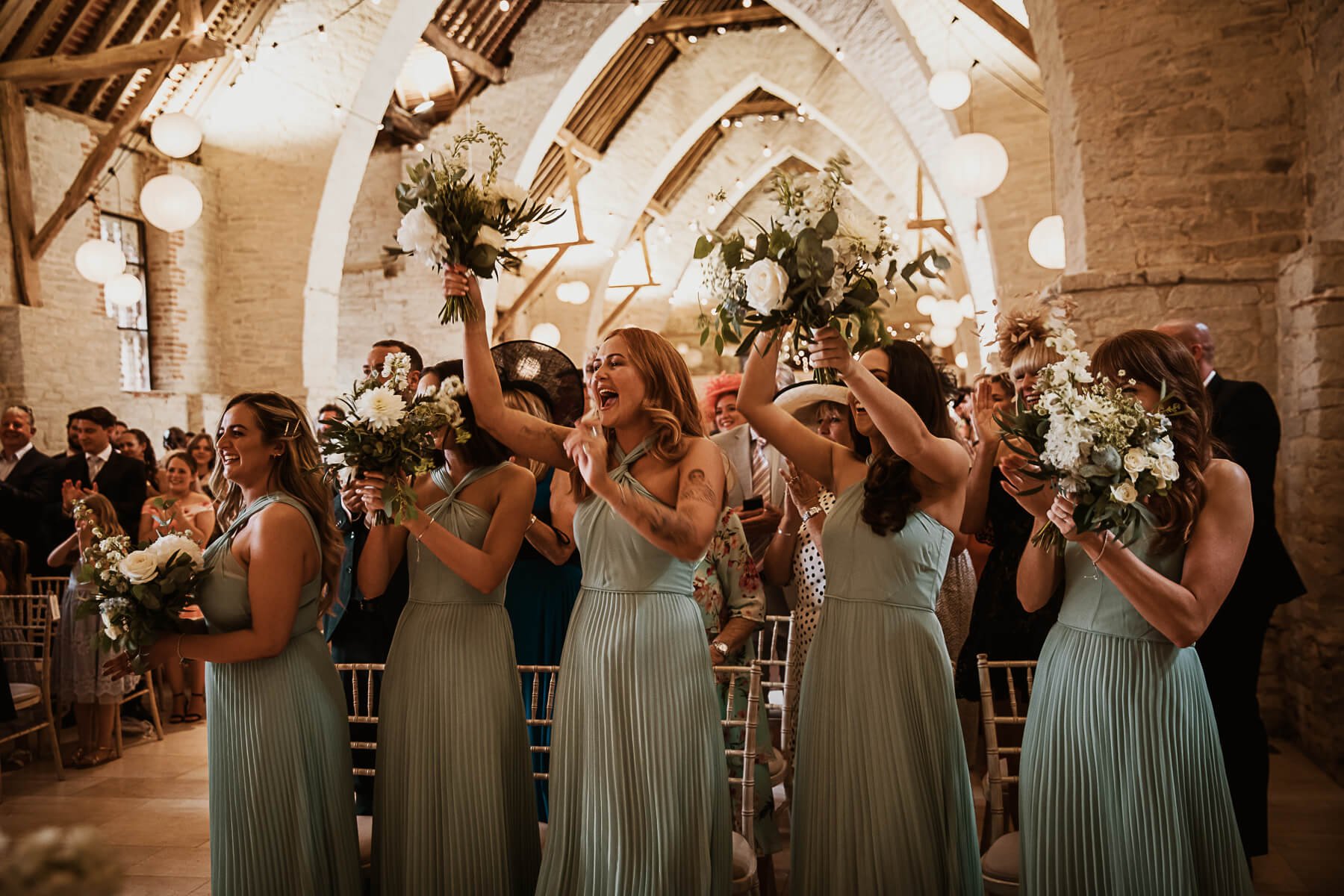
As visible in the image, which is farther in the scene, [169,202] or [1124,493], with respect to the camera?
[169,202]

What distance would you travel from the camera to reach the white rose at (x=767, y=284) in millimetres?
2158

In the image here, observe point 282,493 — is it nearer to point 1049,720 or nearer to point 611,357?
point 611,357

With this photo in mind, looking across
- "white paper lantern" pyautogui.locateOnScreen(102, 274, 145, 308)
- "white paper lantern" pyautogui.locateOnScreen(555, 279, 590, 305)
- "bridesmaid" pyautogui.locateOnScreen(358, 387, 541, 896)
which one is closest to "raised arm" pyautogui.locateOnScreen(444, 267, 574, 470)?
"bridesmaid" pyautogui.locateOnScreen(358, 387, 541, 896)

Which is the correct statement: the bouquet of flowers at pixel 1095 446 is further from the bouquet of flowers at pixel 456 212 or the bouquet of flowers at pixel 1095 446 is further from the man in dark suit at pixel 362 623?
the man in dark suit at pixel 362 623

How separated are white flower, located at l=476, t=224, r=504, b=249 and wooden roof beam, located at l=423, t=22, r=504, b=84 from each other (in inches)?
429

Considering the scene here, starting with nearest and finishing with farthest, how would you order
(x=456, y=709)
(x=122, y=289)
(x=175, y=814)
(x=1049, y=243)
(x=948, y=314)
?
(x=456, y=709)
(x=175, y=814)
(x=1049, y=243)
(x=122, y=289)
(x=948, y=314)

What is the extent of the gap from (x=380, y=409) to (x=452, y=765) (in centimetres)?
89

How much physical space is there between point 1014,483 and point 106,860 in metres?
1.77

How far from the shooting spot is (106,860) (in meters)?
0.96

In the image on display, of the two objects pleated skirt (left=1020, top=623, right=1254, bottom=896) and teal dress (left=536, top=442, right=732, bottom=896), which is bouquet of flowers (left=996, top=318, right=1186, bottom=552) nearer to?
pleated skirt (left=1020, top=623, right=1254, bottom=896)

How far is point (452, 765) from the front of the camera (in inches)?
97.3

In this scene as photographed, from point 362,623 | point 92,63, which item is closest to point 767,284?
point 362,623

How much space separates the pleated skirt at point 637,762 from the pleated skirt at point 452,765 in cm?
22

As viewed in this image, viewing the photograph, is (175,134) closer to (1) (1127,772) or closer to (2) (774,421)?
(2) (774,421)
